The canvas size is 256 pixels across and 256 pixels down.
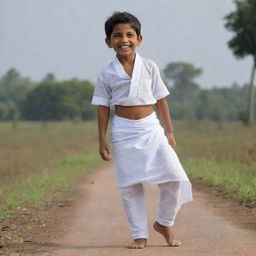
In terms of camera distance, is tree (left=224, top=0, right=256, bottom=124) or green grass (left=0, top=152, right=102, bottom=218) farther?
tree (left=224, top=0, right=256, bottom=124)

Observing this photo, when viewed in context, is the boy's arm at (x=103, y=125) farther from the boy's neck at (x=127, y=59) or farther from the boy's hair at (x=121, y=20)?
the boy's hair at (x=121, y=20)

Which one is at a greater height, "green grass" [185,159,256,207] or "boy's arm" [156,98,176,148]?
"boy's arm" [156,98,176,148]

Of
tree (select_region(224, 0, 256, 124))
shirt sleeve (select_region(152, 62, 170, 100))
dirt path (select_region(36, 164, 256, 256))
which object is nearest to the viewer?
dirt path (select_region(36, 164, 256, 256))

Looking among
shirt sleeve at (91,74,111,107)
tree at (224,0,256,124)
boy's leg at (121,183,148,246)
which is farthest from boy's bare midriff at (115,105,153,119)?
tree at (224,0,256,124)

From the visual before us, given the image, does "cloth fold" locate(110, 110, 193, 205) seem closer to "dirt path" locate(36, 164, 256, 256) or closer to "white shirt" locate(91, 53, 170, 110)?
"white shirt" locate(91, 53, 170, 110)

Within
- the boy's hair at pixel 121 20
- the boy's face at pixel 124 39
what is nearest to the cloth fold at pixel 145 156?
the boy's face at pixel 124 39

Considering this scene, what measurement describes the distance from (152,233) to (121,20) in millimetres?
1917

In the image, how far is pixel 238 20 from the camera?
3023 cm

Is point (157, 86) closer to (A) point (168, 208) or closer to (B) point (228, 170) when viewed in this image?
(A) point (168, 208)

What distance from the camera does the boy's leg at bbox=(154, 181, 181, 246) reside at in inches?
172

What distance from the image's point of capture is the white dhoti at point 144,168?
435 centimetres

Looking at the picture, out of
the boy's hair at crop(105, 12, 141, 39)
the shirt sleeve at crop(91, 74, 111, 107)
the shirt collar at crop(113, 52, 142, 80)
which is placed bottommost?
the shirt sleeve at crop(91, 74, 111, 107)

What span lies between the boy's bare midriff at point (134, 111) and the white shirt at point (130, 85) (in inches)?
1.5

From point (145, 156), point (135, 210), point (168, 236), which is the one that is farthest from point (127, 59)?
point (168, 236)
